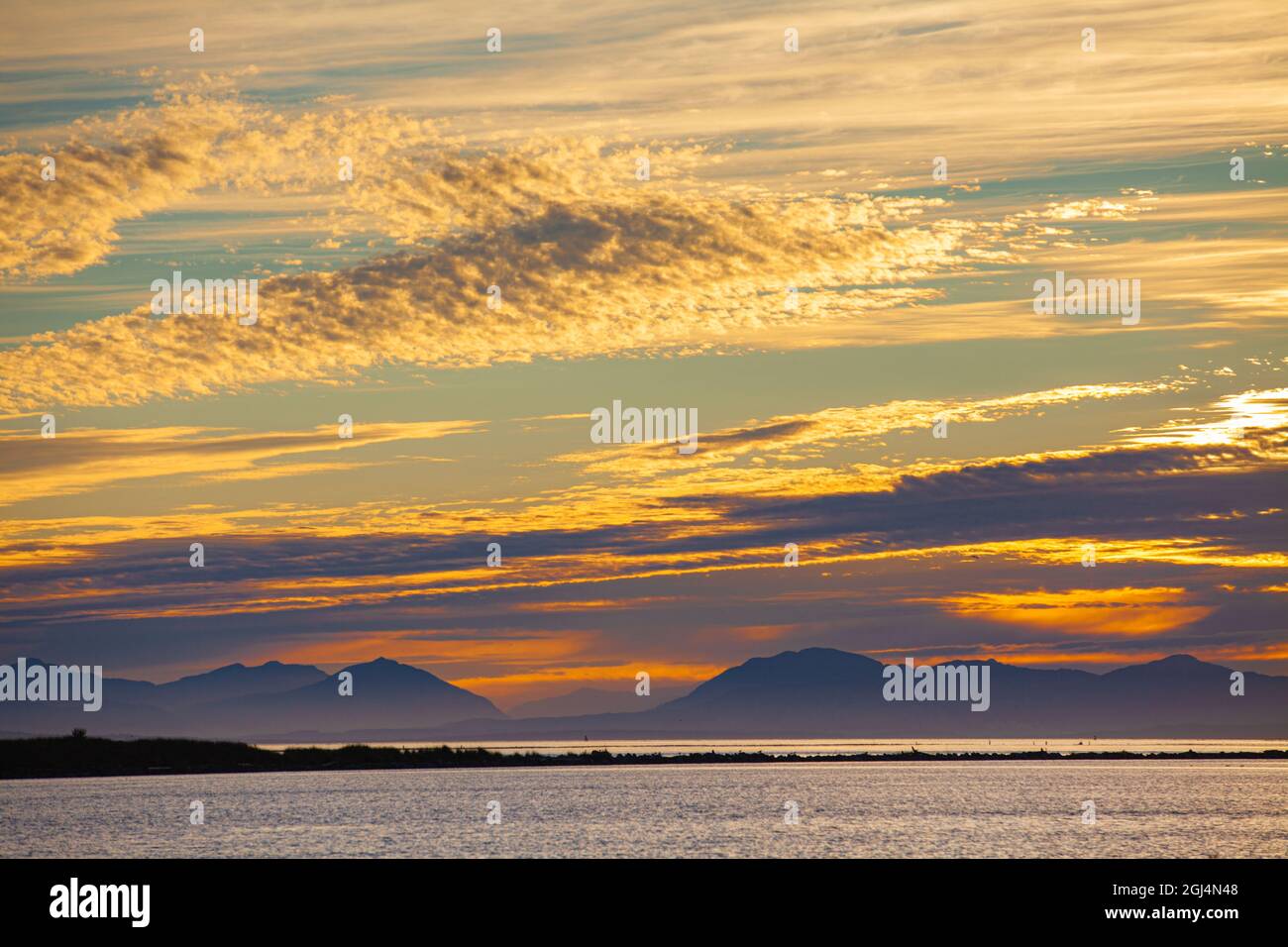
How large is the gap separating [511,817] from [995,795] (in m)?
73.4

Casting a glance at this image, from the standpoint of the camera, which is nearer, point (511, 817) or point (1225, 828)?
A: point (1225, 828)
